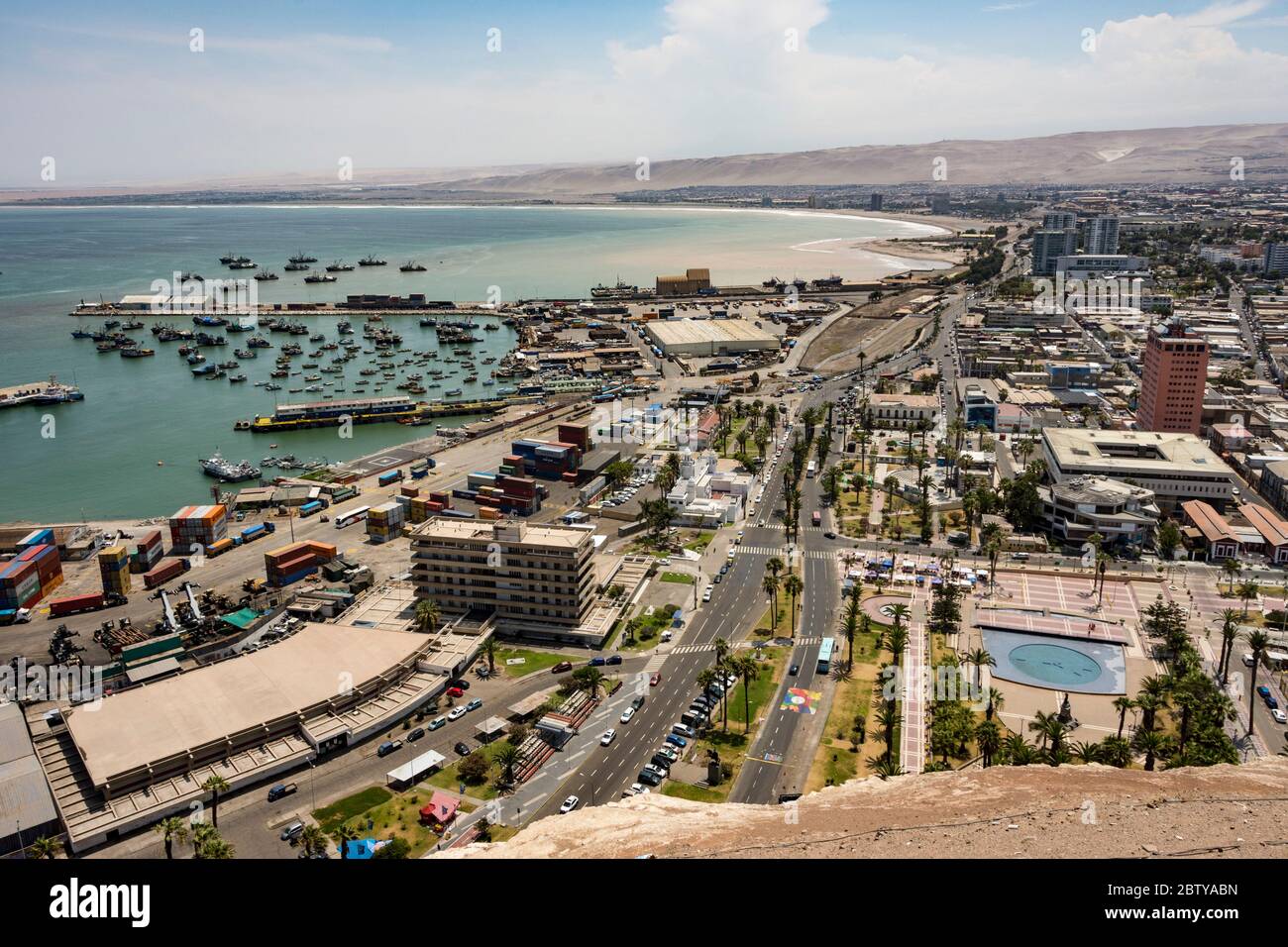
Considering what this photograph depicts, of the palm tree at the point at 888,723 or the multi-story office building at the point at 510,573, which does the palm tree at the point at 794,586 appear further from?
the multi-story office building at the point at 510,573

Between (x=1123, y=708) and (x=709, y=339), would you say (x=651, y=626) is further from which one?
(x=709, y=339)

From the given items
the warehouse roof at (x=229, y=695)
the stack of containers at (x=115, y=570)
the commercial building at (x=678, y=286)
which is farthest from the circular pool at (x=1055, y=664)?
the commercial building at (x=678, y=286)

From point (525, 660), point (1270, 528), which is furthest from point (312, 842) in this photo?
point (1270, 528)

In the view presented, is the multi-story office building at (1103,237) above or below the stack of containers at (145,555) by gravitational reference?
above

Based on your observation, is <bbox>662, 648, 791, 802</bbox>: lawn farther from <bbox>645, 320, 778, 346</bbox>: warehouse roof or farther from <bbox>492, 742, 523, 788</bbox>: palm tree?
<bbox>645, 320, 778, 346</bbox>: warehouse roof
